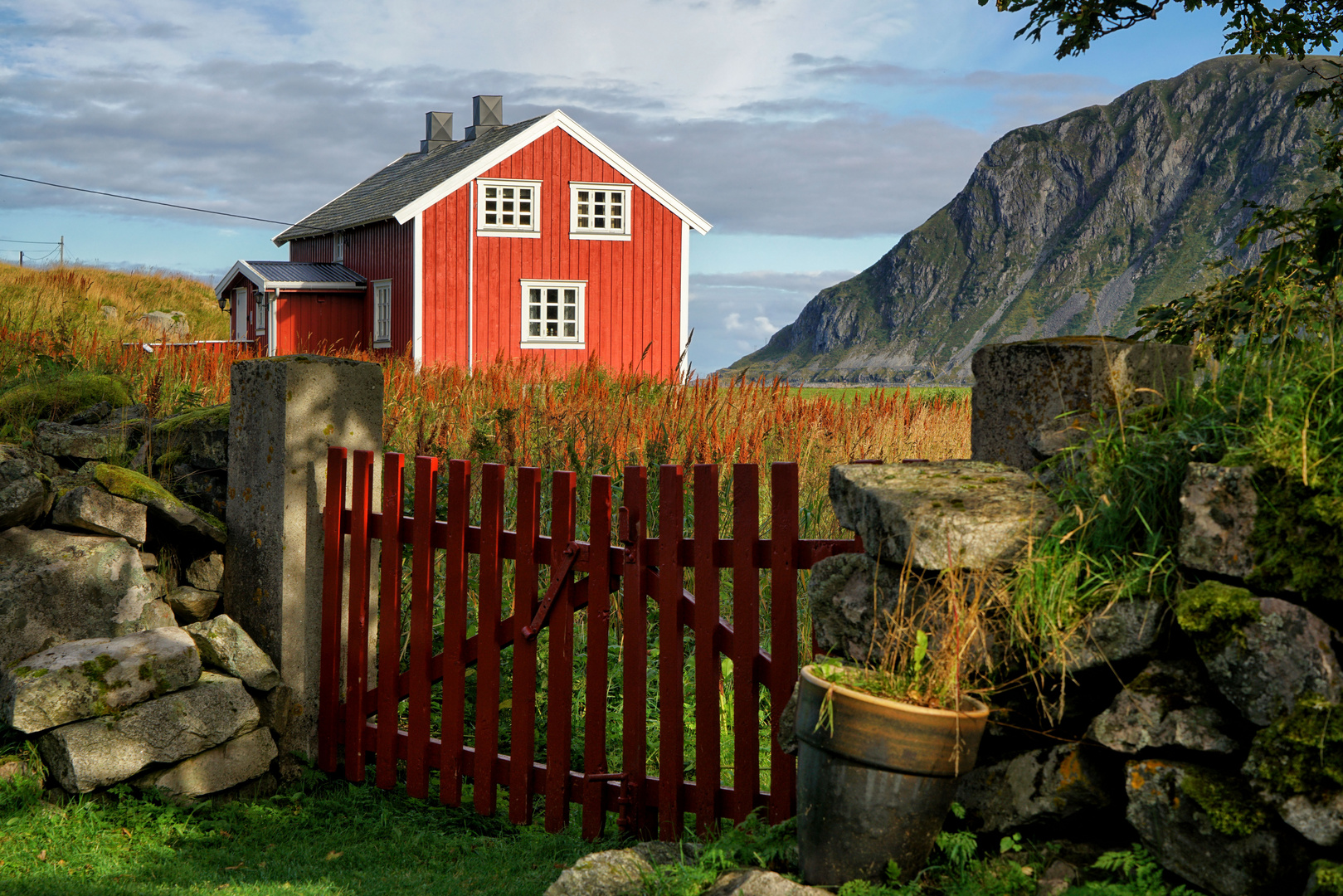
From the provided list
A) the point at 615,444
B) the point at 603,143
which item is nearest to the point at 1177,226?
the point at 603,143

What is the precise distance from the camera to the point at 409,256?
23500mm

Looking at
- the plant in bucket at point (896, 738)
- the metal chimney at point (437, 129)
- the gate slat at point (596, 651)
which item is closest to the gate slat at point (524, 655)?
the gate slat at point (596, 651)

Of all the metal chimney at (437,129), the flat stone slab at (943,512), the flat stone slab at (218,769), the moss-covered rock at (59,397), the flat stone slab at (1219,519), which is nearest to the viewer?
the flat stone slab at (1219,519)

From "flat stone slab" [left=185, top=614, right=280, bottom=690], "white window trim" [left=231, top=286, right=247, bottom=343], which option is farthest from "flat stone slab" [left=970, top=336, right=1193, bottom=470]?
"white window trim" [left=231, top=286, right=247, bottom=343]

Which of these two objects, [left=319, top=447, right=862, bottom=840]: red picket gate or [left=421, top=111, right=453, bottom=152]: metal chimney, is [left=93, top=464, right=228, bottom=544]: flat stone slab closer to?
[left=319, top=447, right=862, bottom=840]: red picket gate

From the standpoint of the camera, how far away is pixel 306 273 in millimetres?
26656

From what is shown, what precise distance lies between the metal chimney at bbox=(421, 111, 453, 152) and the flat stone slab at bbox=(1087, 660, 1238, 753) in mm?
32801

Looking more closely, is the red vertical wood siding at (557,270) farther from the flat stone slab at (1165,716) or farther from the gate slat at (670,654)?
the flat stone slab at (1165,716)

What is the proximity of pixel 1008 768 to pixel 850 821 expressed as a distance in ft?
1.73

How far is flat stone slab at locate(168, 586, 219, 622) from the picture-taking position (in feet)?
18.0

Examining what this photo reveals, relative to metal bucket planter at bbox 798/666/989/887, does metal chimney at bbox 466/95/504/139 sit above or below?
above

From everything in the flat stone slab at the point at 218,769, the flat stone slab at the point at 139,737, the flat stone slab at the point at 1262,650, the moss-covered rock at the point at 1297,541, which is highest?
the moss-covered rock at the point at 1297,541

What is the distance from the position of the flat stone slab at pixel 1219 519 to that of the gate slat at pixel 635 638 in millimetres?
1924

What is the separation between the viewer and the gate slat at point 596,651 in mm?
4191
